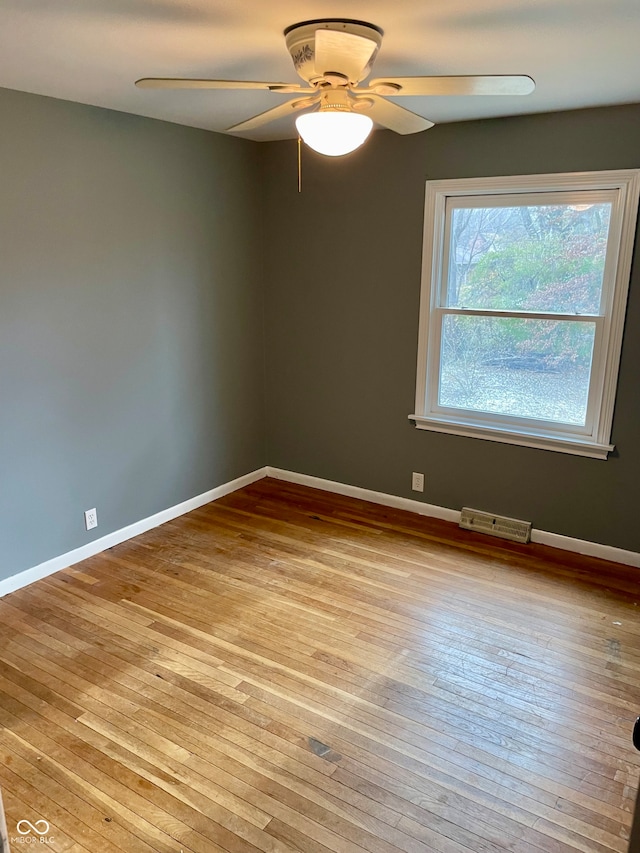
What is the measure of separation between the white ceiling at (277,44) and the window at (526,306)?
1.81 ft

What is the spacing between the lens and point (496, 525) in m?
3.88

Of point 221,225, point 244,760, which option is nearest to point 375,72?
point 221,225

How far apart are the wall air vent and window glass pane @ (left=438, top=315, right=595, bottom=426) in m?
0.65

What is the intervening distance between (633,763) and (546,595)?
110 cm

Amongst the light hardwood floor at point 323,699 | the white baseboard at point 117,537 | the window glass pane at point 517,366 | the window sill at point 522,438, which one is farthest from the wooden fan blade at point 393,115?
the white baseboard at point 117,537

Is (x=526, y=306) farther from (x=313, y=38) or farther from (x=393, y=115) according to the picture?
(x=313, y=38)

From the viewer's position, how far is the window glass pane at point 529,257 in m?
3.38

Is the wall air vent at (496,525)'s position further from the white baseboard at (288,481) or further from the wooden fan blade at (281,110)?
the wooden fan blade at (281,110)

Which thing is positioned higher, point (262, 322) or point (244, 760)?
point (262, 322)

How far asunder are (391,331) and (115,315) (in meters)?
1.70

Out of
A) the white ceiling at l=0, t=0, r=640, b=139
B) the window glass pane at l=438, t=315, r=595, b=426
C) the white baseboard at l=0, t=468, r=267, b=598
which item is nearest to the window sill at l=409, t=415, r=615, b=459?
the window glass pane at l=438, t=315, r=595, b=426

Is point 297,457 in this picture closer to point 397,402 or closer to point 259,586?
point 397,402

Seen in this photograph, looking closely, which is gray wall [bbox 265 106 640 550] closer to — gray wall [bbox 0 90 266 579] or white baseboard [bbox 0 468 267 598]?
gray wall [bbox 0 90 266 579]

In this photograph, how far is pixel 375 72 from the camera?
2521 millimetres
